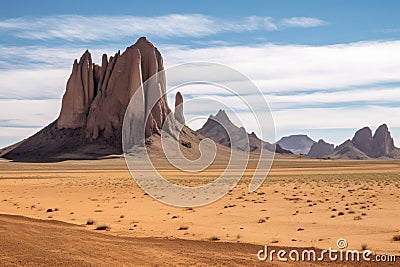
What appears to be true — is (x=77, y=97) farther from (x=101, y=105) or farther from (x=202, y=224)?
(x=202, y=224)

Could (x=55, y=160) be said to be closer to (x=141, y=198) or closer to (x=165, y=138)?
(x=165, y=138)

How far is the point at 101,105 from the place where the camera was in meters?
131

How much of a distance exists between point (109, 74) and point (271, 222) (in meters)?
122

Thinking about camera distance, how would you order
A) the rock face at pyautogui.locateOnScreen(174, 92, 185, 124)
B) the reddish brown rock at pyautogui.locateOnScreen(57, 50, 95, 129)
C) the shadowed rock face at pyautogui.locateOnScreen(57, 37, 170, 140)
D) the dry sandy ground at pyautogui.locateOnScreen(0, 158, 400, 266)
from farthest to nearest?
the rock face at pyautogui.locateOnScreen(174, 92, 185, 124), the reddish brown rock at pyautogui.locateOnScreen(57, 50, 95, 129), the shadowed rock face at pyautogui.locateOnScreen(57, 37, 170, 140), the dry sandy ground at pyautogui.locateOnScreen(0, 158, 400, 266)

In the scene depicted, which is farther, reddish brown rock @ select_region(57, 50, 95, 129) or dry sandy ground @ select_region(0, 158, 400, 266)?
reddish brown rock @ select_region(57, 50, 95, 129)

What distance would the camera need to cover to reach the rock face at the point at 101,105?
128750mm

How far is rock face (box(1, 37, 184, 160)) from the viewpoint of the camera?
422 ft

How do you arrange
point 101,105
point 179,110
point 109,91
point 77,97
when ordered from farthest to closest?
1. point 179,110
2. point 77,97
3. point 109,91
4. point 101,105

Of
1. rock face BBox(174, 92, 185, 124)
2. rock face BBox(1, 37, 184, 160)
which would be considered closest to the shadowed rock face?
rock face BBox(1, 37, 184, 160)

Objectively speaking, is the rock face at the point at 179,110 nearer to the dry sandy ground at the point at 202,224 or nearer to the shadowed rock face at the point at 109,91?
the shadowed rock face at the point at 109,91

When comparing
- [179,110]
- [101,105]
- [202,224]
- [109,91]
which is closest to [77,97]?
[101,105]

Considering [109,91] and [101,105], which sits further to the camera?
[109,91]

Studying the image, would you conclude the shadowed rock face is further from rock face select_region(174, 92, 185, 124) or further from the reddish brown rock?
rock face select_region(174, 92, 185, 124)

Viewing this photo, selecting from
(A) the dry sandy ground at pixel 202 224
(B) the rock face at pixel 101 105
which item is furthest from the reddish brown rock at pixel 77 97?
(A) the dry sandy ground at pixel 202 224
